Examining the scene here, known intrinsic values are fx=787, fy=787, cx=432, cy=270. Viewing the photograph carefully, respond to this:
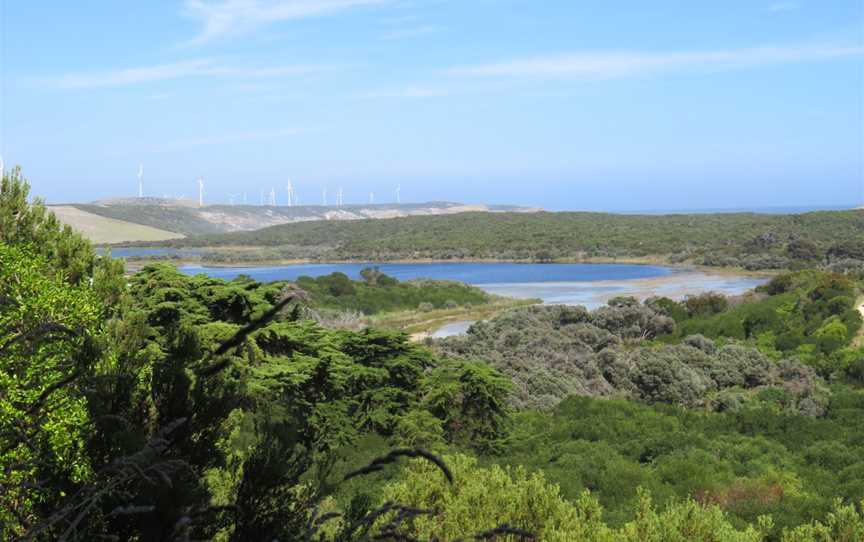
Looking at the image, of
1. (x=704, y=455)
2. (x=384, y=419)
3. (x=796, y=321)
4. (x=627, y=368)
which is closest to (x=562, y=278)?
(x=796, y=321)

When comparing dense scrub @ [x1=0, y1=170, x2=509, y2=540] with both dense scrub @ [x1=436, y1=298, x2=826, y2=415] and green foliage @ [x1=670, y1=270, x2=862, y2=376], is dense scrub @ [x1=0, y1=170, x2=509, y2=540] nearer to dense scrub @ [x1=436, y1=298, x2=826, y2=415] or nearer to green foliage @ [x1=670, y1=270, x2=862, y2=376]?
dense scrub @ [x1=436, y1=298, x2=826, y2=415]

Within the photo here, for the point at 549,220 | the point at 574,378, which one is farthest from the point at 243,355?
the point at 549,220

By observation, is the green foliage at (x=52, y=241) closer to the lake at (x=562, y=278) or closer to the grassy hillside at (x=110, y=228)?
the lake at (x=562, y=278)

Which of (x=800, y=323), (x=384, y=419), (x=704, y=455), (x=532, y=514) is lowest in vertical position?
(x=800, y=323)

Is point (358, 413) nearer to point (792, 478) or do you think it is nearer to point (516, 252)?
point (792, 478)

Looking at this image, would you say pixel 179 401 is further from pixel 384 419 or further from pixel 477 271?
pixel 477 271

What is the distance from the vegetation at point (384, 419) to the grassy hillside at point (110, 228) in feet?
364

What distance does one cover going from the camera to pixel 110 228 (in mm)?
138375

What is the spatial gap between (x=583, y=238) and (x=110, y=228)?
3324 inches

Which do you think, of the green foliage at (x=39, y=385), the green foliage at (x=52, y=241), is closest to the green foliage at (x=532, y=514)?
the green foliage at (x=39, y=385)

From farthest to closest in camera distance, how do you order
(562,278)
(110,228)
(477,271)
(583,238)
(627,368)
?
(110,228), (583,238), (477,271), (562,278), (627,368)

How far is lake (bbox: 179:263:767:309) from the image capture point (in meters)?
54.1

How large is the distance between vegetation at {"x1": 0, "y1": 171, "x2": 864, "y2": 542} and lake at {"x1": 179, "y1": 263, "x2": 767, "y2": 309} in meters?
17.6

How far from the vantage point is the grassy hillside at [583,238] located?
78.6 metres
